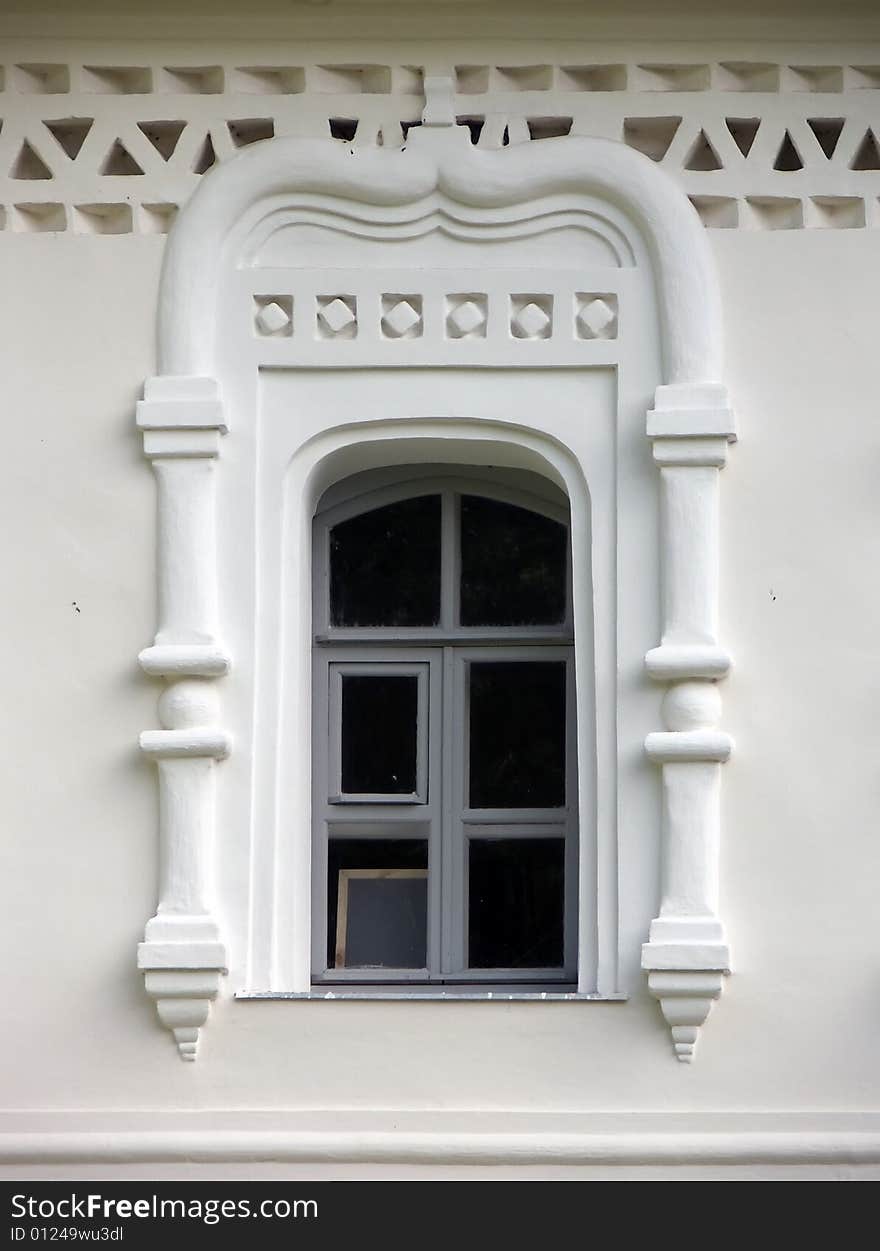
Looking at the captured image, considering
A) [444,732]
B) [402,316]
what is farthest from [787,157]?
[444,732]

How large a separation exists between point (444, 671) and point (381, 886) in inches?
28.4

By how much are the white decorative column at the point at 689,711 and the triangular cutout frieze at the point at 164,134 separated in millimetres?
1798

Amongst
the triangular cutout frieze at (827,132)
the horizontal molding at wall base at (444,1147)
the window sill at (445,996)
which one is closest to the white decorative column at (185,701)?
the window sill at (445,996)

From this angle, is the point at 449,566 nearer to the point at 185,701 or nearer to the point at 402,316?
the point at 402,316

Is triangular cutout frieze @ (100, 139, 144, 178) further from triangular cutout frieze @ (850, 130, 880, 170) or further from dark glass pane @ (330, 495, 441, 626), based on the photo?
triangular cutout frieze @ (850, 130, 880, 170)

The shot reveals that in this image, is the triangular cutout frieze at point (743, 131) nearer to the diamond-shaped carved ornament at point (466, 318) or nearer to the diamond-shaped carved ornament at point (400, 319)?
the diamond-shaped carved ornament at point (466, 318)

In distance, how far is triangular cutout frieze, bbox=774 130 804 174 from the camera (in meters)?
7.18

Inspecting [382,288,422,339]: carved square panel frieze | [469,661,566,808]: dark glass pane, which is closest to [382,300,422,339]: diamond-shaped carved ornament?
[382,288,422,339]: carved square panel frieze

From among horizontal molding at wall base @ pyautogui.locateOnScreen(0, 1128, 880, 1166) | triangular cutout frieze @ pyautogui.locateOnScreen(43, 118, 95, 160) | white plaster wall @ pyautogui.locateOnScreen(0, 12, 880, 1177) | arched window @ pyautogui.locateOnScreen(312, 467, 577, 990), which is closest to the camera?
horizontal molding at wall base @ pyautogui.locateOnScreen(0, 1128, 880, 1166)

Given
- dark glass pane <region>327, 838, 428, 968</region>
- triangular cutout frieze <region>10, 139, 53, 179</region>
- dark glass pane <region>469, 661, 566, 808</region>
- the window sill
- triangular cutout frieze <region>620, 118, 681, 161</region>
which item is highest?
triangular cutout frieze <region>620, 118, 681, 161</region>

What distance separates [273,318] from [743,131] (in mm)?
1637

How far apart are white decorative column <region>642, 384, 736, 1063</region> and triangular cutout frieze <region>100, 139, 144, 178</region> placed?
1885 millimetres

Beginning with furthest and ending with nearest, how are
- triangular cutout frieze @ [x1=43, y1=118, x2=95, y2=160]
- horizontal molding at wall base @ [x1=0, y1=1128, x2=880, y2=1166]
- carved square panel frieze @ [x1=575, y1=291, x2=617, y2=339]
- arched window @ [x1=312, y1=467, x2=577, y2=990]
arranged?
triangular cutout frieze @ [x1=43, y1=118, x2=95, y2=160] → arched window @ [x1=312, y1=467, x2=577, y2=990] → carved square panel frieze @ [x1=575, y1=291, x2=617, y2=339] → horizontal molding at wall base @ [x1=0, y1=1128, x2=880, y2=1166]

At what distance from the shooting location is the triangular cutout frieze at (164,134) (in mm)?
7234
